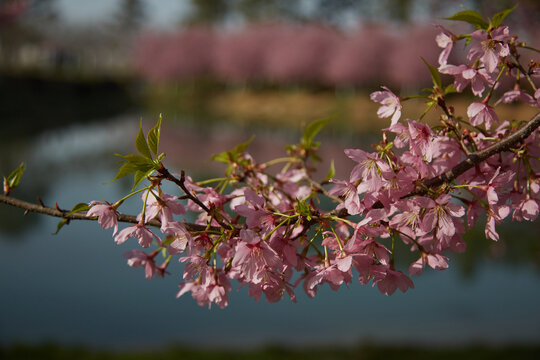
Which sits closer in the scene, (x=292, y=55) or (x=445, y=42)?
(x=445, y=42)

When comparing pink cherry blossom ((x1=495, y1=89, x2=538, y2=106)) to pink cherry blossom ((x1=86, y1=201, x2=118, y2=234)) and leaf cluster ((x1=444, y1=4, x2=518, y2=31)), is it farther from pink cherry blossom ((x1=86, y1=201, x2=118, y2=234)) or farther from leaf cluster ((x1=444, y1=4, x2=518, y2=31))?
pink cherry blossom ((x1=86, y1=201, x2=118, y2=234))

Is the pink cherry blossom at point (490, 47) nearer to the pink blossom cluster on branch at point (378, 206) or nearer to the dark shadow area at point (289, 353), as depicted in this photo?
the pink blossom cluster on branch at point (378, 206)

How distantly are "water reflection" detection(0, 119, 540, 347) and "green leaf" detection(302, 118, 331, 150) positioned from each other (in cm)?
291

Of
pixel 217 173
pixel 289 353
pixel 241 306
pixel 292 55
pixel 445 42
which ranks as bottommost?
pixel 289 353

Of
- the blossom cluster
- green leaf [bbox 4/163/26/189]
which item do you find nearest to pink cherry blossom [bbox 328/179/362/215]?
the blossom cluster

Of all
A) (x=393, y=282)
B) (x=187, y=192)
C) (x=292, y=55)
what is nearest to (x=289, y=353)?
(x=393, y=282)

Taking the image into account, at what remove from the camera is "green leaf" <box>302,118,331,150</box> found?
2.80 ft

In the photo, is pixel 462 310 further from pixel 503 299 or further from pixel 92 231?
pixel 92 231

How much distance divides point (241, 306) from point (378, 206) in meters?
4.27

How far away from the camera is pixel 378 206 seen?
0.59 m

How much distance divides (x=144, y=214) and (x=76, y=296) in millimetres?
4763

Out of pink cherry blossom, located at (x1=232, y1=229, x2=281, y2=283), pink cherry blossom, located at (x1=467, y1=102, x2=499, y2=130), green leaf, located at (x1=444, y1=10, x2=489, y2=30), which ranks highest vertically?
green leaf, located at (x1=444, y1=10, x2=489, y2=30)

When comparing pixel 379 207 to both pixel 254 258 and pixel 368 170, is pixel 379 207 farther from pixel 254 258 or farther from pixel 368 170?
pixel 254 258

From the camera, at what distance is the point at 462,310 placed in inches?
181
